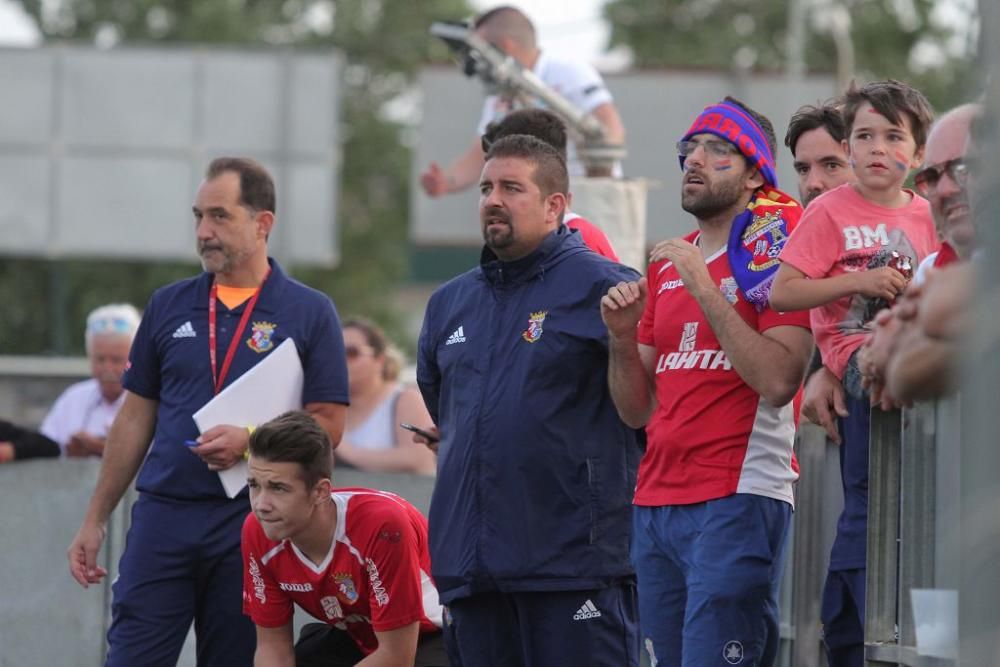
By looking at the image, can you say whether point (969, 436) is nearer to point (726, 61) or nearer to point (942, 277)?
point (942, 277)

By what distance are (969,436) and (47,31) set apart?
42091mm

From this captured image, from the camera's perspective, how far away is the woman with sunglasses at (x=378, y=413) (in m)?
8.92

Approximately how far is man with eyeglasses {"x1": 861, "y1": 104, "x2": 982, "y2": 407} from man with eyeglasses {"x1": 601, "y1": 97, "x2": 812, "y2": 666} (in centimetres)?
79

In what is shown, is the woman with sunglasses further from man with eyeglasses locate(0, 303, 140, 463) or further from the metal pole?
the metal pole

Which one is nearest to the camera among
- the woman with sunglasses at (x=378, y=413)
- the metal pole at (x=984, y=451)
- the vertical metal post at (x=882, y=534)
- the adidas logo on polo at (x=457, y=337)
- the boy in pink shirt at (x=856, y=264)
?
the metal pole at (x=984, y=451)

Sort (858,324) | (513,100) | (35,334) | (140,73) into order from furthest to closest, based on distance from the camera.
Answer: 1. (35,334)
2. (140,73)
3. (513,100)
4. (858,324)

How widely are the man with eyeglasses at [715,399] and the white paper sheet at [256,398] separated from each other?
1552 millimetres

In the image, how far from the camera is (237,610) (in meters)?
6.26

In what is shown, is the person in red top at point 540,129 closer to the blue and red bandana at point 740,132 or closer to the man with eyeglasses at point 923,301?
the blue and red bandana at point 740,132

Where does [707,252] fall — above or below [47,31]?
below

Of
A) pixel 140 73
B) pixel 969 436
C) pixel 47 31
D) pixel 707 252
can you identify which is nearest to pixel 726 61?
pixel 47 31

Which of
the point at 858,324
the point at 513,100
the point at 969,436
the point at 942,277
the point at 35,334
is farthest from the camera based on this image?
the point at 35,334

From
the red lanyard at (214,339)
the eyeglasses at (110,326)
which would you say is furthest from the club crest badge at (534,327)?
the eyeglasses at (110,326)

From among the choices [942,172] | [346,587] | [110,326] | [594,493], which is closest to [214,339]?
[346,587]
